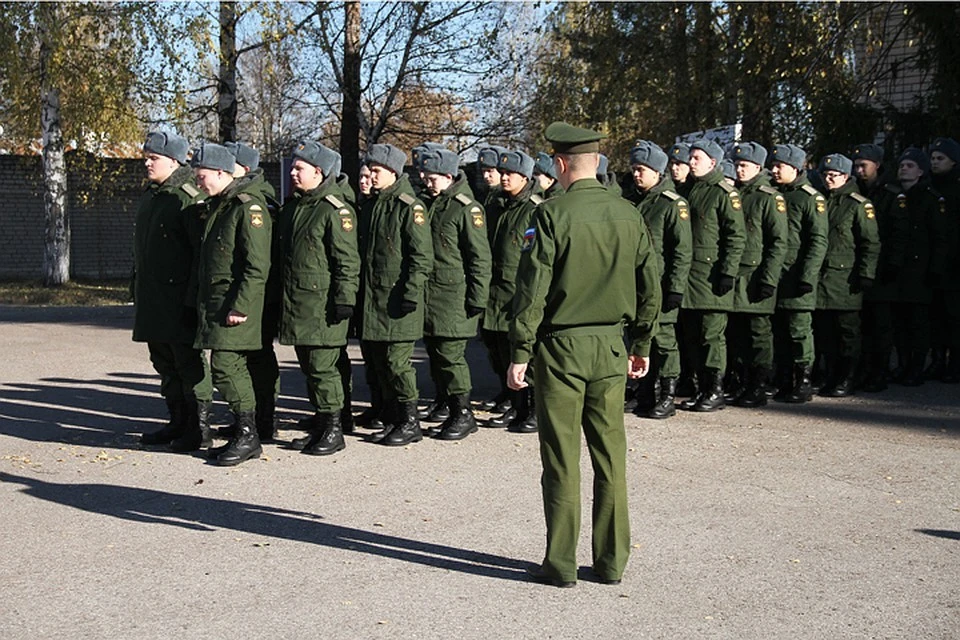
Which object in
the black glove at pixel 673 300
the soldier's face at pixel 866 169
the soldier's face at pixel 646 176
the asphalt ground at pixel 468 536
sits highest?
the soldier's face at pixel 866 169

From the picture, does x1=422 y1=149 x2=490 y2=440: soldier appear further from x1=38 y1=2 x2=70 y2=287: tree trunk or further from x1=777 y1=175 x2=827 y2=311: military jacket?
x1=38 y1=2 x2=70 y2=287: tree trunk

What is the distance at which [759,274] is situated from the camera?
10164mm

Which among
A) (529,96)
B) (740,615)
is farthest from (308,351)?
(529,96)

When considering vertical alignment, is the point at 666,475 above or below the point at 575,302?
below

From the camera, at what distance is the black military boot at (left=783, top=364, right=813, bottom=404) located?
1050 centimetres

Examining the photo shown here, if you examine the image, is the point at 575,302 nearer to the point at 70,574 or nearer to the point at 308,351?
the point at 70,574

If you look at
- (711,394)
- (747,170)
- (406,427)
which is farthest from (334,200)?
(747,170)

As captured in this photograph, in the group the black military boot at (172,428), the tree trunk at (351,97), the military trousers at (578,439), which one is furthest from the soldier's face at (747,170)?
the tree trunk at (351,97)

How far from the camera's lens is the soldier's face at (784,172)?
10492 mm

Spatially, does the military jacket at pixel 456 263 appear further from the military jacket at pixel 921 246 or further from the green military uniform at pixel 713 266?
the military jacket at pixel 921 246

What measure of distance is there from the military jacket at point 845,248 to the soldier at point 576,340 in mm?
5861

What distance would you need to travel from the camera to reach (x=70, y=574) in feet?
18.1

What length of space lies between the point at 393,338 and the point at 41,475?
246cm

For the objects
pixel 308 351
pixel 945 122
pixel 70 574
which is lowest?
pixel 70 574
